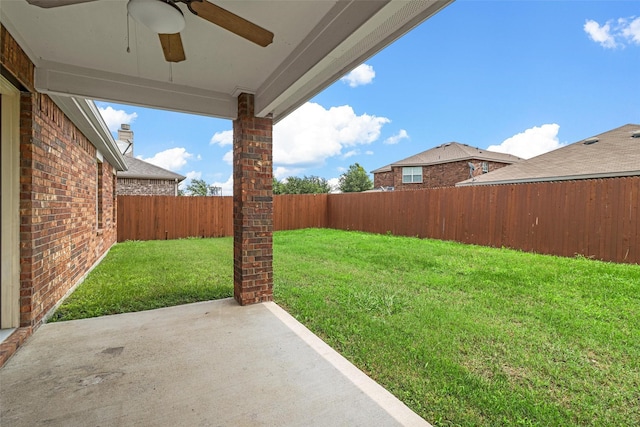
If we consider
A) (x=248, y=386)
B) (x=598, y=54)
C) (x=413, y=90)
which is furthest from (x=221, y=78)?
(x=413, y=90)

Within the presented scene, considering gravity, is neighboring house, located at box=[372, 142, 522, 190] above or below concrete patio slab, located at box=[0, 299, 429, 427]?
above

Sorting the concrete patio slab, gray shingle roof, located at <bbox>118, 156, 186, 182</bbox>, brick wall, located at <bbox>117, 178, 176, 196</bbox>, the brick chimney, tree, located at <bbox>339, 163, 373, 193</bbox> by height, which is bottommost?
the concrete patio slab

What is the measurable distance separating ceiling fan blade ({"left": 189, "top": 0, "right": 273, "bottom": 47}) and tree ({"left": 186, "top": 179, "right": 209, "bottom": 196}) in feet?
93.2

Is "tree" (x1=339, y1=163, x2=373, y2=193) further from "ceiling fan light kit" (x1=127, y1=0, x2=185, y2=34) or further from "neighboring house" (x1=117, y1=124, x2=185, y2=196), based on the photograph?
"ceiling fan light kit" (x1=127, y1=0, x2=185, y2=34)

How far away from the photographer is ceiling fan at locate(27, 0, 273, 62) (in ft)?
5.29

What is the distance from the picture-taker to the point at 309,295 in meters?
4.03

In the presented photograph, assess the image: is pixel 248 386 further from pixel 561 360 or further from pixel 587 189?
pixel 587 189

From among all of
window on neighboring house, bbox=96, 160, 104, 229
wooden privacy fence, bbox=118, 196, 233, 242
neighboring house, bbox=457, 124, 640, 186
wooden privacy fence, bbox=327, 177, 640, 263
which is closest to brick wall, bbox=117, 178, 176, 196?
wooden privacy fence, bbox=118, 196, 233, 242

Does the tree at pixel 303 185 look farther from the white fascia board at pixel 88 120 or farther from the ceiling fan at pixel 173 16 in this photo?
the ceiling fan at pixel 173 16

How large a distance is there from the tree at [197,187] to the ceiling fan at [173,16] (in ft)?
93.0

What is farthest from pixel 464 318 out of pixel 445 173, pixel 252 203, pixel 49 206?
pixel 445 173

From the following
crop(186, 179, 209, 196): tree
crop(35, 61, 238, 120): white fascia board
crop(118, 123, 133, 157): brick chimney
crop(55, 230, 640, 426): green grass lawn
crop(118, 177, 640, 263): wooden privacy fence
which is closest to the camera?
crop(55, 230, 640, 426): green grass lawn

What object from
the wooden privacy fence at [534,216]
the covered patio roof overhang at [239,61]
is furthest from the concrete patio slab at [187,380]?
the wooden privacy fence at [534,216]

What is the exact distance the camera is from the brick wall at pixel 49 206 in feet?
8.89
